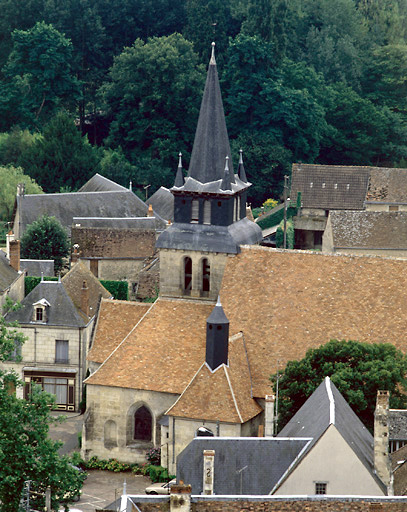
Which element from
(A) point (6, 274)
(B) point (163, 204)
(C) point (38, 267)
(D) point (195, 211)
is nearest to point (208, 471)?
(D) point (195, 211)

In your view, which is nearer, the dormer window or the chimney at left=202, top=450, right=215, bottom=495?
the chimney at left=202, top=450, right=215, bottom=495

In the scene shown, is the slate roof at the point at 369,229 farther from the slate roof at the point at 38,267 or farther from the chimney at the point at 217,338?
the chimney at the point at 217,338

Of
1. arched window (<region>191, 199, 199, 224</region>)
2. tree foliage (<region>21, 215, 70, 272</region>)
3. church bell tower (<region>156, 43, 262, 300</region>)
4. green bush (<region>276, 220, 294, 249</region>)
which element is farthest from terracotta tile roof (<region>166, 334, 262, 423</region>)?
green bush (<region>276, 220, 294, 249</region>)

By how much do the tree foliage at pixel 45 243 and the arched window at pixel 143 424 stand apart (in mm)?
28493

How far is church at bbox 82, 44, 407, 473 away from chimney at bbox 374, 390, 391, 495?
10.7 metres

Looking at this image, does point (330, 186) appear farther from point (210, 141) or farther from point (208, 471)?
point (208, 471)

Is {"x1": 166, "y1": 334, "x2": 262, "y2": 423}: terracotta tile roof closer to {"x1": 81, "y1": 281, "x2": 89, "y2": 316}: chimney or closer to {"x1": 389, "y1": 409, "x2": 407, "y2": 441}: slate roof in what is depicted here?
{"x1": 389, "y1": 409, "x2": 407, "y2": 441}: slate roof

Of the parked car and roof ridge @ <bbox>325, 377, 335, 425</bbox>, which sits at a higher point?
roof ridge @ <bbox>325, 377, 335, 425</bbox>

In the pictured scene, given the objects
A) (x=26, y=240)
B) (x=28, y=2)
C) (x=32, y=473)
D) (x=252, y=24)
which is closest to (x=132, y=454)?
(x=32, y=473)

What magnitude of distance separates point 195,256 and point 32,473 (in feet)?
59.4

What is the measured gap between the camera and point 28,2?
133 m

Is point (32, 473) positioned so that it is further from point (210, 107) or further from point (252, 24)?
point (252, 24)

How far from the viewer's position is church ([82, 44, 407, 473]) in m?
60.4

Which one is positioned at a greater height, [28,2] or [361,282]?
[28,2]
